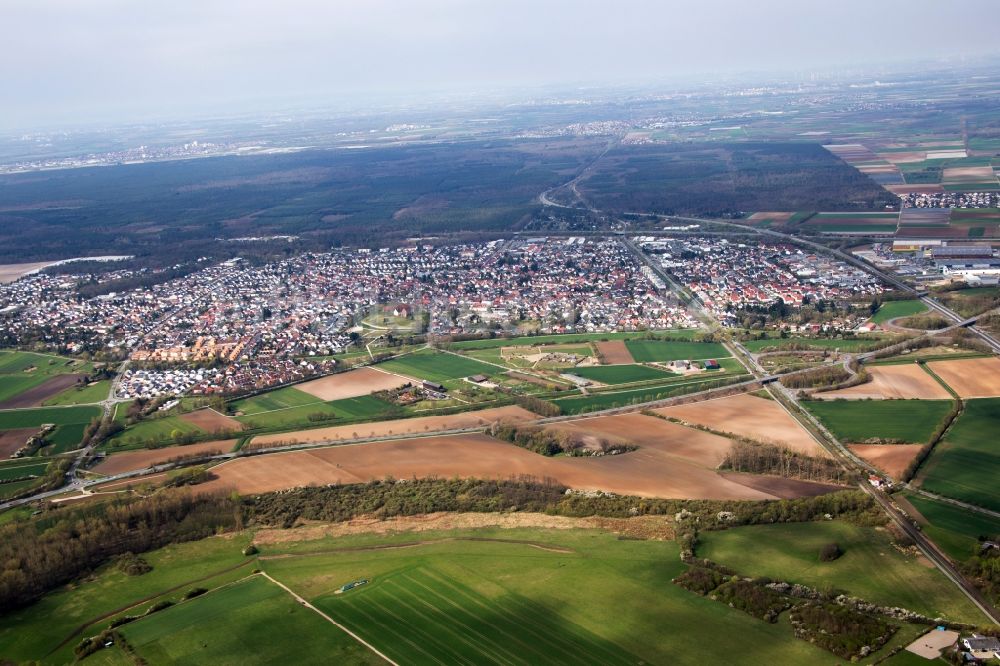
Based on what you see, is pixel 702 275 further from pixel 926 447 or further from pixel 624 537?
pixel 624 537

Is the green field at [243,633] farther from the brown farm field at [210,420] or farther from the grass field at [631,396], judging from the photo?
the grass field at [631,396]

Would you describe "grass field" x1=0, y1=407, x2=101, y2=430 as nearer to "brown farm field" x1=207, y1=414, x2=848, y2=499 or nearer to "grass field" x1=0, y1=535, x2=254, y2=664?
"brown farm field" x1=207, y1=414, x2=848, y2=499

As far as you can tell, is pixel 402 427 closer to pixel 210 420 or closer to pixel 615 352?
pixel 210 420

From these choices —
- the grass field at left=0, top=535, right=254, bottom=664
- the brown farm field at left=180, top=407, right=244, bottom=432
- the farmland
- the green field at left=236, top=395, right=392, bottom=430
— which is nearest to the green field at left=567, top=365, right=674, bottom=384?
the green field at left=236, top=395, right=392, bottom=430

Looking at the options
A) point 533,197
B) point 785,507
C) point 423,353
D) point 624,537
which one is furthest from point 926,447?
point 533,197

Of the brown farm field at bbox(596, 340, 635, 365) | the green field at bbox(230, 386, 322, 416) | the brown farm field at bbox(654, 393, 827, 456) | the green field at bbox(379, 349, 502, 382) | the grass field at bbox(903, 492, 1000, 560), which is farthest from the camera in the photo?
the brown farm field at bbox(596, 340, 635, 365)

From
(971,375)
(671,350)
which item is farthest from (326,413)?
(971,375)

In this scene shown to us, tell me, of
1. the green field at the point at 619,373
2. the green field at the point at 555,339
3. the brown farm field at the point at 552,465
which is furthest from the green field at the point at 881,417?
the green field at the point at 555,339
